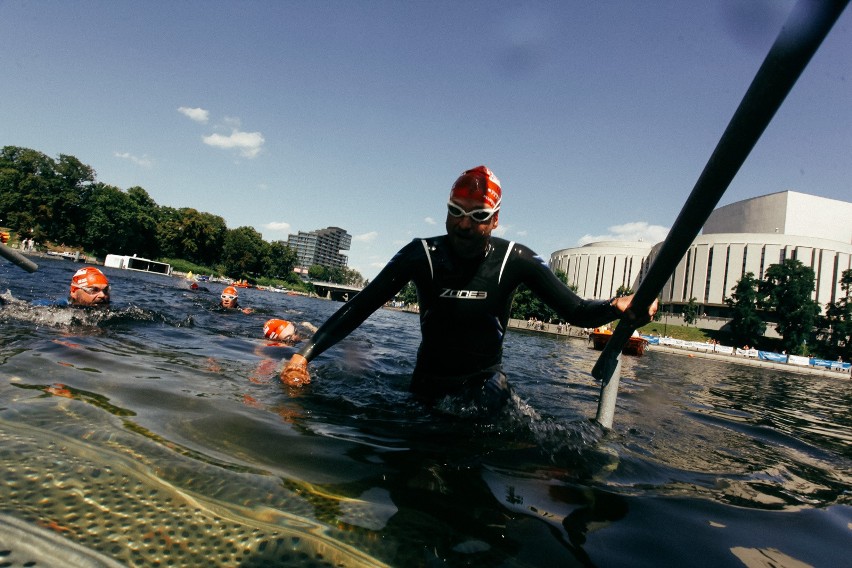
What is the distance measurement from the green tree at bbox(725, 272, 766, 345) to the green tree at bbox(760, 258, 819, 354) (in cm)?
164

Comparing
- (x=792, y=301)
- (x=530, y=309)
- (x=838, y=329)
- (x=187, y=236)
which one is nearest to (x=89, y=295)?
(x=530, y=309)

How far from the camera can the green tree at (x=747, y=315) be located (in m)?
70.9

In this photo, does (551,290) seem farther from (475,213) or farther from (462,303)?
(475,213)

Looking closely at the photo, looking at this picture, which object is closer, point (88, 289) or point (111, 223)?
point (88, 289)

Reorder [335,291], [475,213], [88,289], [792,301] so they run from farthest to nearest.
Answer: [335,291]
[792,301]
[88,289]
[475,213]

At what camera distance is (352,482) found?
87.4 inches

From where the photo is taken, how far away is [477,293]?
3873 mm

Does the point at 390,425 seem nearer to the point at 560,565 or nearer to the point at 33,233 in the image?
the point at 560,565

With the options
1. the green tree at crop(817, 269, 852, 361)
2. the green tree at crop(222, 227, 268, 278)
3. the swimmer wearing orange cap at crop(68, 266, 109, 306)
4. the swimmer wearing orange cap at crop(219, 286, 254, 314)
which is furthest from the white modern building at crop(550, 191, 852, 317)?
the green tree at crop(222, 227, 268, 278)

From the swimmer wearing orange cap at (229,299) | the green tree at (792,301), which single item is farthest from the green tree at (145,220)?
the green tree at (792,301)

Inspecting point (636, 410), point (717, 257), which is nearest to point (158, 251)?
point (636, 410)

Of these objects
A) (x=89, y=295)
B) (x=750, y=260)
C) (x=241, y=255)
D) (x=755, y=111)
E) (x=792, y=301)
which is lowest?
(x=89, y=295)

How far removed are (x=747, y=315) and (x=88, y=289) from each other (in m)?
85.9

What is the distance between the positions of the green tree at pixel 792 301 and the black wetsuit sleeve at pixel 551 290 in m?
81.6
